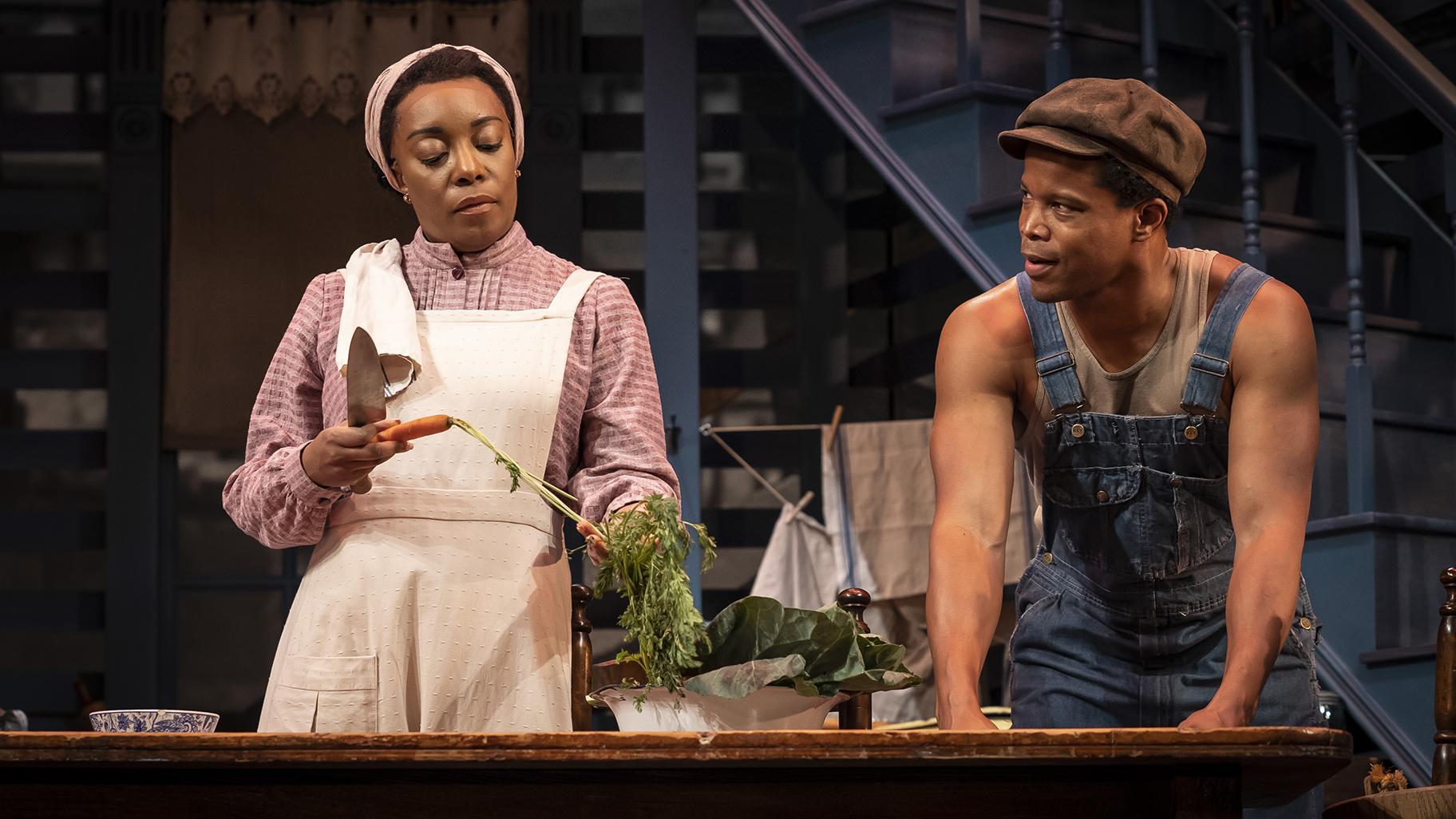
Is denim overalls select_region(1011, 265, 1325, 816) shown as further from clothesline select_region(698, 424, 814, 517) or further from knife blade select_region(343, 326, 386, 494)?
clothesline select_region(698, 424, 814, 517)

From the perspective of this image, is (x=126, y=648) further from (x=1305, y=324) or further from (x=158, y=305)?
(x=1305, y=324)

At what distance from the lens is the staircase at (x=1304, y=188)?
3.87 metres

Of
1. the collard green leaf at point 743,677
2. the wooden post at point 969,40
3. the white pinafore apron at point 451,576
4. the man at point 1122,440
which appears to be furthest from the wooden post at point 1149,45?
the collard green leaf at point 743,677

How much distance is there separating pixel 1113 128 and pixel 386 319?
93 centimetres

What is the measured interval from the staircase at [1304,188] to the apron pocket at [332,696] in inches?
95.8

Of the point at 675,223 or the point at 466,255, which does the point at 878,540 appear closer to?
the point at 675,223

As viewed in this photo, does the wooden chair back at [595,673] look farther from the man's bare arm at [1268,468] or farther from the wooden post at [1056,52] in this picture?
the wooden post at [1056,52]

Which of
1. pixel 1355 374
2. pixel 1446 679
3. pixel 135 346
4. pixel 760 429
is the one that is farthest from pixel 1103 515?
pixel 135 346

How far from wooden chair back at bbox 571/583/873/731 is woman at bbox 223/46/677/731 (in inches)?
5.7

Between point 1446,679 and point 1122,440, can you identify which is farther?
point 1446,679

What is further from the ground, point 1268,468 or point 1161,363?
point 1161,363

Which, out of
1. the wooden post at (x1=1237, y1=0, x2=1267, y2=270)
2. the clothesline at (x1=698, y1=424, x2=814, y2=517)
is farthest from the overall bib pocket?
the clothesline at (x1=698, y1=424, x2=814, y2=517)

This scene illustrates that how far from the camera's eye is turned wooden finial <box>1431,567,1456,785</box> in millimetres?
3213

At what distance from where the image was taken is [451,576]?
2195 millimetres
